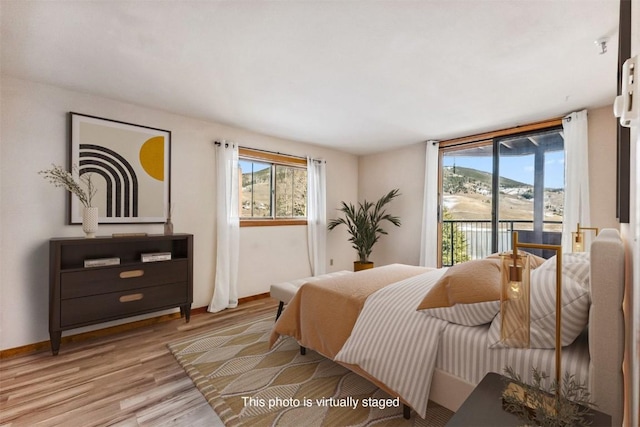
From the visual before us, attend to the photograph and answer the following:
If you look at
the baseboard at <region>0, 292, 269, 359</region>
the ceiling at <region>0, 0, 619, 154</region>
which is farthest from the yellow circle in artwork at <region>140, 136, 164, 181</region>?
the baseboard at <region>0, 292, 269, 359</region>

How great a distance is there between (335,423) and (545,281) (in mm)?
1332

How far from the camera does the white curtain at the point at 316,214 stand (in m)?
4.71

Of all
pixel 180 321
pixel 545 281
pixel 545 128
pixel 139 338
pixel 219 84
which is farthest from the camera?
pixel 545 128

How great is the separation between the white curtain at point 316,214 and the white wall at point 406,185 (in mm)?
1035

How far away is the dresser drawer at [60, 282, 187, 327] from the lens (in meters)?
2.47

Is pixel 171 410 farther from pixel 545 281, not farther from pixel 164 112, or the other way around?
pixel 164 112

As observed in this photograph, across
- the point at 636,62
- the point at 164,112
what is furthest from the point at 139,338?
the point at 636,62

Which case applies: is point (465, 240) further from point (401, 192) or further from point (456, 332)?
point (456, 332)

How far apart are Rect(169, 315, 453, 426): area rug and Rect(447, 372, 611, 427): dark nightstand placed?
0.75 meters

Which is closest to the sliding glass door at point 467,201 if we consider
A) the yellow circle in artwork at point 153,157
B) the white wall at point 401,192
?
the white wall at point 401,192

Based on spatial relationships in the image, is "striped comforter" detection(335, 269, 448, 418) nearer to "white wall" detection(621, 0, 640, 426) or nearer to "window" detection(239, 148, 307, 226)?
"white wall" detection(621, 0, 640, 426)

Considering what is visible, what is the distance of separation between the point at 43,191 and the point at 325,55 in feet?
9.21

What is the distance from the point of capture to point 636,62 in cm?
52

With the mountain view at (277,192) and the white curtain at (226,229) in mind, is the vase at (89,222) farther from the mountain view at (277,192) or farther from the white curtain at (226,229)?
the mountain view at (277,192)
